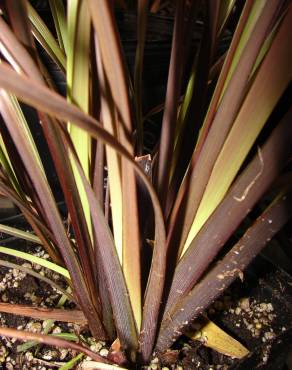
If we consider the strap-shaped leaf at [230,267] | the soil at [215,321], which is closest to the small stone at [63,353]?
the soil at [215,321]

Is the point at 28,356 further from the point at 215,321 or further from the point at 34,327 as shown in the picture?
the point at 215,321

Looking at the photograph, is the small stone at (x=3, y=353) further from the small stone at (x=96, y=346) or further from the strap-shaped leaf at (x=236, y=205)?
the strap-shaped leaf at (x=236, y=205)

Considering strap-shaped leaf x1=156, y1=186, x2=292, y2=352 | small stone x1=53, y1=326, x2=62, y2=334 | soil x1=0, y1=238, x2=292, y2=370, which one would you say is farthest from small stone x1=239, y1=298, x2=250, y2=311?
small stone x1=53, y1=326, x2=62, y2=334

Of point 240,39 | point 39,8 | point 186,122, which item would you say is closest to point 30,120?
point 39,8

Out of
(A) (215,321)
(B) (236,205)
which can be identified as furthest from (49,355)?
(B) (236,205)

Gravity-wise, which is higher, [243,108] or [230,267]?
[243,108]

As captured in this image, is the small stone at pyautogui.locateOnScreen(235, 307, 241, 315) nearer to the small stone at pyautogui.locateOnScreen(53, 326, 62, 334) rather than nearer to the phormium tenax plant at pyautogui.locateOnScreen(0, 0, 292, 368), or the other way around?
the phormium tenax plant at pyautogui.locateOnScreen(0, 0, 292, 368)

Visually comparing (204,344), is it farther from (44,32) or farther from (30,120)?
(30,120)
